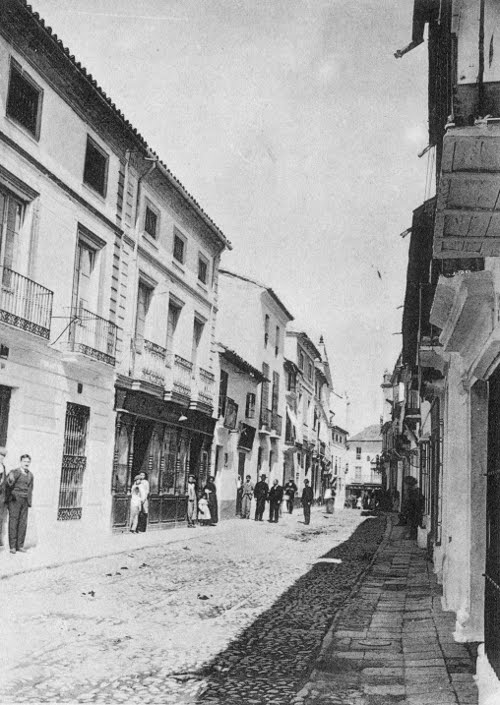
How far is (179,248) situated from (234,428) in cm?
742

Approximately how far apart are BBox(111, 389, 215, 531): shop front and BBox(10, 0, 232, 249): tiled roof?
5190 millimetres

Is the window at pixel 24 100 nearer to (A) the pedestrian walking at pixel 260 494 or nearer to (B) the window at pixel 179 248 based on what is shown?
(B) the window at pixel 179 248

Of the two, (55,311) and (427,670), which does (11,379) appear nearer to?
(55,311)

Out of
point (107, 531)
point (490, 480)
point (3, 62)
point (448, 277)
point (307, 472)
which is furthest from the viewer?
point (307, 472)

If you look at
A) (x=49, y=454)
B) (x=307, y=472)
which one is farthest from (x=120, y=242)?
(x=307, y=472)

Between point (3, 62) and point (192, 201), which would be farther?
point (192, 201)

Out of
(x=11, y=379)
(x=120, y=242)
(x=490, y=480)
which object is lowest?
(x=490, y=480)

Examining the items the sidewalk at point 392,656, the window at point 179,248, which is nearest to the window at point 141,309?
the window at point 179,248

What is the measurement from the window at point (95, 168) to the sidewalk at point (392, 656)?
368 inches

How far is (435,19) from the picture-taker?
26.8ft

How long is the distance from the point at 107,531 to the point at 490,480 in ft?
38.3

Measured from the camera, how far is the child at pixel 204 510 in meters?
20.4

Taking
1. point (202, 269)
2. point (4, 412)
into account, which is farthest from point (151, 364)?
point (4, 412)

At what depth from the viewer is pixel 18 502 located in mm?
11562
